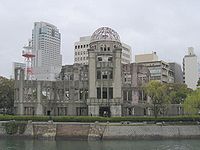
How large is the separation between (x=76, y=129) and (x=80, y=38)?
128 m

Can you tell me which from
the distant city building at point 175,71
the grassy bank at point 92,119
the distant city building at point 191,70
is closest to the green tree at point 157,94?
the grassy bank at point 92,119

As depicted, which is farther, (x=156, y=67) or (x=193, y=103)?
(x=156, y=67)

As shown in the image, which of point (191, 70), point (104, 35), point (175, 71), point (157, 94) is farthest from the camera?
point (175, 71)

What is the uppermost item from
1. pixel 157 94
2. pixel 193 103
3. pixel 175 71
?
pixel 175 71

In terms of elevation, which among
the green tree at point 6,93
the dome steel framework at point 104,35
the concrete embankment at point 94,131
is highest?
the dome steel framework at point 104,35

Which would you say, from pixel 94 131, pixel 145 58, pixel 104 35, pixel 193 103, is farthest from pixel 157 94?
pixel 145 58

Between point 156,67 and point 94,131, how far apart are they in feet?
353

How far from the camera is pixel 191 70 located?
18688 centimetres

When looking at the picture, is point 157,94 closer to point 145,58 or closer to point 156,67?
point 156,67

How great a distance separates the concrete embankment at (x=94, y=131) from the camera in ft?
218

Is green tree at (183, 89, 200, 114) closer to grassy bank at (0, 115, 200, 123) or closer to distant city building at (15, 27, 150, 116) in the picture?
grassy bank at (0, 115, 200, 123)

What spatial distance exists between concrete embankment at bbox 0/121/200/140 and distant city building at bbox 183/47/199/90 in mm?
120126

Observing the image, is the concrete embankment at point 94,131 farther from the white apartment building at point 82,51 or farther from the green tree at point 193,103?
the white apartment building at point 82,51

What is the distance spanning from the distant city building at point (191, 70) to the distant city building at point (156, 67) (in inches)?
315
